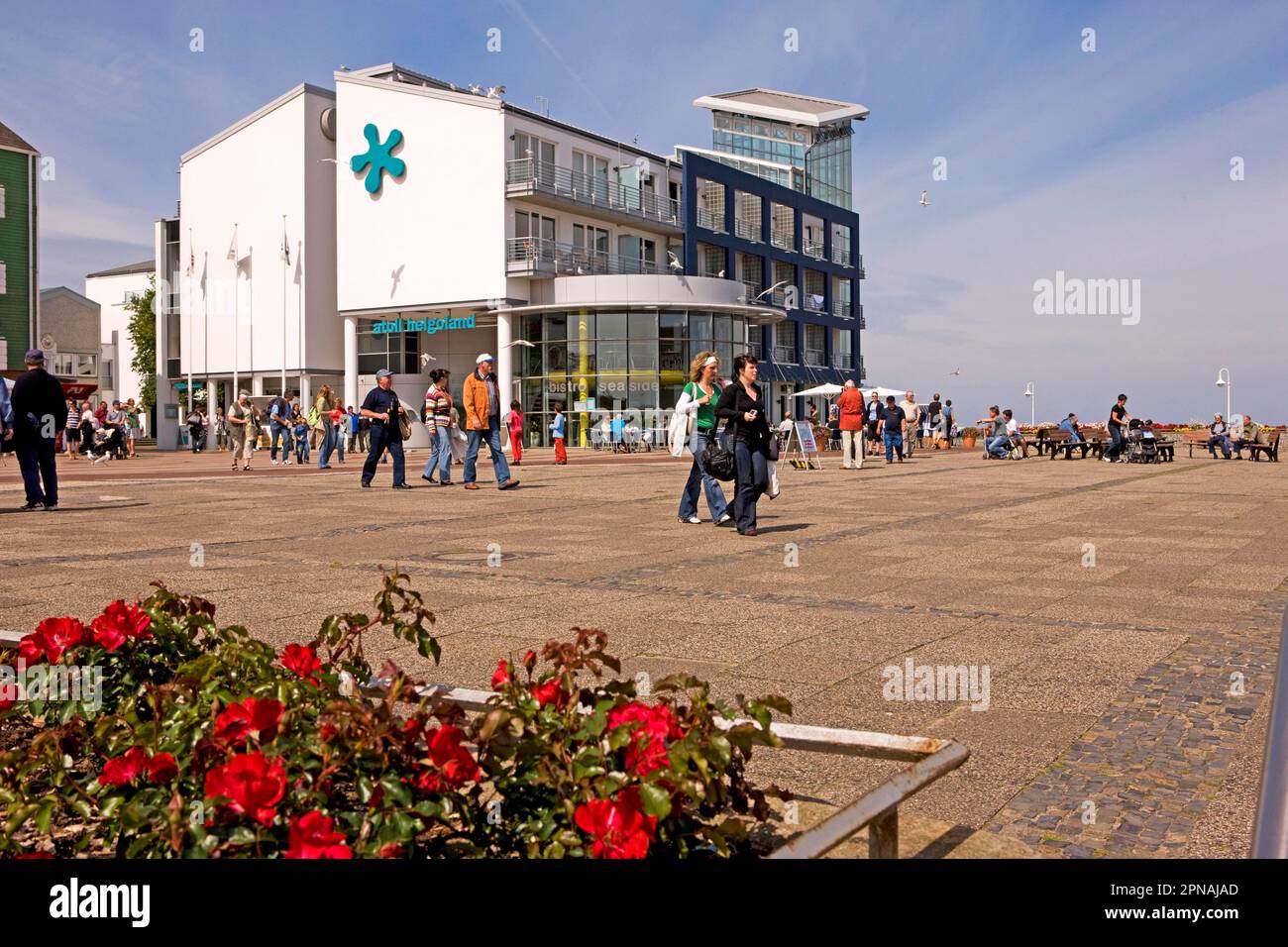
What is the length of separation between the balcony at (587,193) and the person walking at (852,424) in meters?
23.1

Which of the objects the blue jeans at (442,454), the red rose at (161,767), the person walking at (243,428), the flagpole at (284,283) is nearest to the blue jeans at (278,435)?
the person walking at (243,428)

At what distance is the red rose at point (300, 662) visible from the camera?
2.91m

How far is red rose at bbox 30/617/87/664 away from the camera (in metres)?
3.12

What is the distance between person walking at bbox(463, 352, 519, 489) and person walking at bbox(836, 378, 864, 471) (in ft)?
30.9

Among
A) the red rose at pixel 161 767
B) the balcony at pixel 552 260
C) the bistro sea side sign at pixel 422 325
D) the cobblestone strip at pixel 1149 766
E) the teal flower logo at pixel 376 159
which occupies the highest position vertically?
the teal flower logo at pixel 376 159

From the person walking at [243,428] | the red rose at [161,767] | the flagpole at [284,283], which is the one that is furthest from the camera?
the flagpole at [284,283]

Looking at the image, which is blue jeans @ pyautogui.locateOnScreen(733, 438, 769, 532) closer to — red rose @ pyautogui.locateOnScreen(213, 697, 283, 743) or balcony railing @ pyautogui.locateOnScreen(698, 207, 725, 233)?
red rose @ pyautogui.locateOnScreen(213, 697, 283, 743)

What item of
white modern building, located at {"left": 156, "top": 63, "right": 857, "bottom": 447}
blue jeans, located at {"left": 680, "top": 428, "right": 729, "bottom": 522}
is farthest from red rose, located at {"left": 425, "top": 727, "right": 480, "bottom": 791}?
white modern building, located at {"left": 156, "top": 63, "right": 857, "bottom": 447}

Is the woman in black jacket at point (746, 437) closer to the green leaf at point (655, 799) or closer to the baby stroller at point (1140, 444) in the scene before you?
the green leaf at point (655, 799)

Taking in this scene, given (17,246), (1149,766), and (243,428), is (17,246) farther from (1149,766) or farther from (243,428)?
(1149,766)

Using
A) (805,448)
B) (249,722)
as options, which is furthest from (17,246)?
(249,722)

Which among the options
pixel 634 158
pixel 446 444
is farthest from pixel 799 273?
pixel 446 444

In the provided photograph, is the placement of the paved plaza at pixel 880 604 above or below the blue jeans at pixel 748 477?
below
